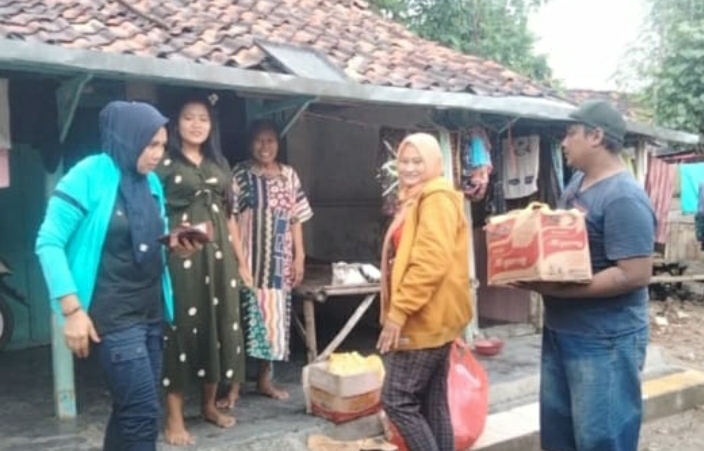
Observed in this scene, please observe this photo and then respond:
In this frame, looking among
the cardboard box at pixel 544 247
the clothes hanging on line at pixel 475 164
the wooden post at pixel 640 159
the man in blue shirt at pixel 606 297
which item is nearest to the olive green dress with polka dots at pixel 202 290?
the cardboard box at pixel 544 247

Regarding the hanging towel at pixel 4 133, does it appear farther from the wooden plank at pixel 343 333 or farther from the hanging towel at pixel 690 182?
the hanging towel at pixel 690 182

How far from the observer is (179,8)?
6824 mm

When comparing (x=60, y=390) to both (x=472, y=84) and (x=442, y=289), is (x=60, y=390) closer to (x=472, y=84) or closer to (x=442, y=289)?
(x=442, y=289)

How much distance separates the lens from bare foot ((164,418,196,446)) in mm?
3992

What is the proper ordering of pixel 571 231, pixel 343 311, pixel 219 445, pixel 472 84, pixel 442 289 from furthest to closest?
pixel 343 311 < pixel 472 84 < pixel 219 445 < pixel 442 289 < pixel 571 231

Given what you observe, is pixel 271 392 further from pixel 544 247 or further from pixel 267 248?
pixel 544 247

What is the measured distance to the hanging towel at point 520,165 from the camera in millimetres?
6570

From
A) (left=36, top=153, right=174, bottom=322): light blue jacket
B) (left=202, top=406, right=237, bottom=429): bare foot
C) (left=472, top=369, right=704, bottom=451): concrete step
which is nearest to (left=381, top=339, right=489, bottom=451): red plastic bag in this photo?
(left=472, top=369, right=704, bottom=451): concrete step

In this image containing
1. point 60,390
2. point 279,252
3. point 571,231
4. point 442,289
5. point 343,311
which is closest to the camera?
point 571,231

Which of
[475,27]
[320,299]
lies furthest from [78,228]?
[475,27]

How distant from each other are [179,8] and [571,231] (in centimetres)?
505

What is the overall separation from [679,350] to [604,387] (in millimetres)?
5680

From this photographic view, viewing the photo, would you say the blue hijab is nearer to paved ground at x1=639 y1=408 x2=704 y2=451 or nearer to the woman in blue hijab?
the woman in blue hijab

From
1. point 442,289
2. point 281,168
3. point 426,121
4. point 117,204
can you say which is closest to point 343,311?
point 426,121
